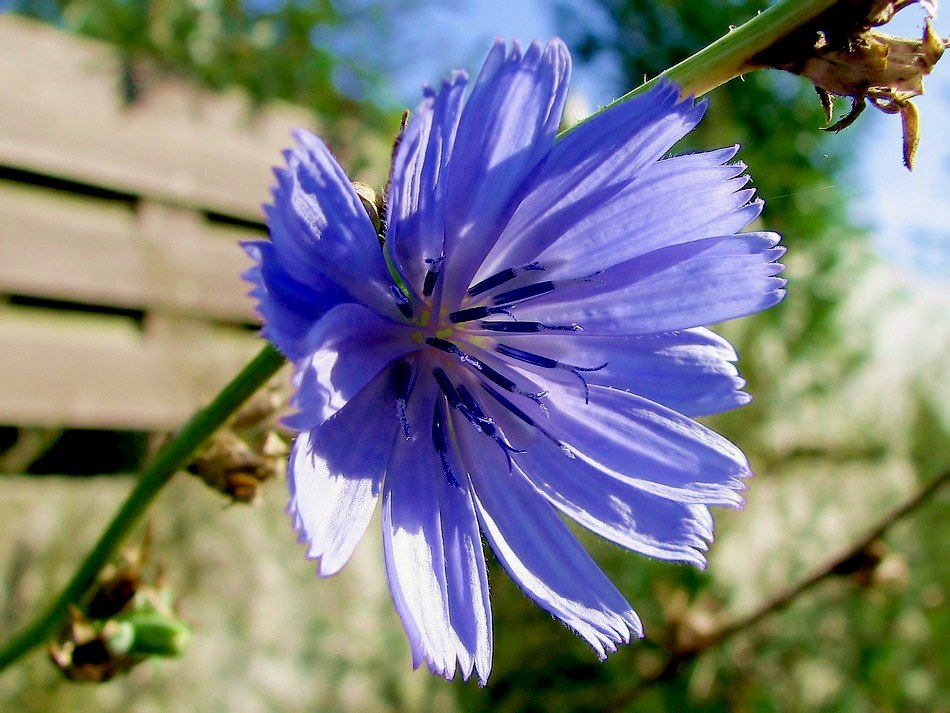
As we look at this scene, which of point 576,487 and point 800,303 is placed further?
point 800,303

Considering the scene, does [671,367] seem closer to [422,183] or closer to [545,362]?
[545,362]

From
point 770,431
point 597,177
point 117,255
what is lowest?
point 770,431

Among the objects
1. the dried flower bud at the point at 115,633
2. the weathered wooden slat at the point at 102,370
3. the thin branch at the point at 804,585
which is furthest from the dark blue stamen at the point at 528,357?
the weathered wooden slat at the point at 102,370

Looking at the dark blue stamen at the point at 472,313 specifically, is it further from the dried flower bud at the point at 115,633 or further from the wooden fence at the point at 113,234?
the wooden fence at the point at 113,234

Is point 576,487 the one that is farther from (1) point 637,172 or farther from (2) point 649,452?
(1) point 637,172

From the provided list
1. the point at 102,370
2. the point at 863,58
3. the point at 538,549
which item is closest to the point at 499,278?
the point at 538,549

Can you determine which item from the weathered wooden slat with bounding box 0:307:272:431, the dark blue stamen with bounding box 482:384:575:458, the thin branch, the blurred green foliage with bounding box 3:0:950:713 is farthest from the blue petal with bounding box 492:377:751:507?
the weathered wooden slat with bounding box 0:307:272:431

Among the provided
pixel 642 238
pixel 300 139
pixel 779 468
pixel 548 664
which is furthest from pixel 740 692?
pixel 300 139
